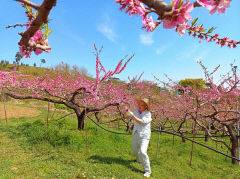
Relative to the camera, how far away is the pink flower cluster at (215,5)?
0.82m

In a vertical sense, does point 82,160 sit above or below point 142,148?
below

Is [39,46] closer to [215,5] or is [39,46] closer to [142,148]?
[215,5]

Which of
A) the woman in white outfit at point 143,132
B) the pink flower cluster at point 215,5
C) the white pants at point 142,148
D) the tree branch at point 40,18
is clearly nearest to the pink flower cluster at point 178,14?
the pink flower cluster at point 215,5

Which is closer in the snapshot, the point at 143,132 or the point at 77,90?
the point at 143,132

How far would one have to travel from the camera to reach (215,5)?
2.82 ft

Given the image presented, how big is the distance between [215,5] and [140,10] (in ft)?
1.63

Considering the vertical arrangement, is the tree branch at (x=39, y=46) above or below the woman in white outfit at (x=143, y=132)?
above

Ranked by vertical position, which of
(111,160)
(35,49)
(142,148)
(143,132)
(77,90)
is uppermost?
(35,49)

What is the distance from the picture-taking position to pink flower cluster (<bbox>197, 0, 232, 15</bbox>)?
82 cm

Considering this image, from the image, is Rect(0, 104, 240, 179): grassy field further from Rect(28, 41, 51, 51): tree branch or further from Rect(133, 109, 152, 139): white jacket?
Rect(28, 41, 51, 51): tree branch

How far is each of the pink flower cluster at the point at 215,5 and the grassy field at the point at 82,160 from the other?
11.9 ft

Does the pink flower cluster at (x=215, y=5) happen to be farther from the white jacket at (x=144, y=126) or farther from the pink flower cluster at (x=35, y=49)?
the white jacket at (x=144, y=126)

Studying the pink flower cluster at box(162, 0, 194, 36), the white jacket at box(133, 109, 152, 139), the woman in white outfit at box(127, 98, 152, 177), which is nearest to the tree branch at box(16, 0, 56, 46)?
the pink flower cluster at box(162, 0, 194, 36)

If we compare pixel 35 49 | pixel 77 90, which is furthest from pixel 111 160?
pixel 35 49
